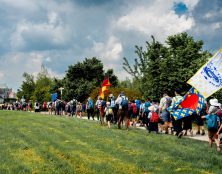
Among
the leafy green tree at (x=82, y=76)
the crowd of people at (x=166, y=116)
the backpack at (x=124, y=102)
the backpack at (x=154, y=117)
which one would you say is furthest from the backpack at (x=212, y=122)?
the leafy green tree at (x=82, y=76)

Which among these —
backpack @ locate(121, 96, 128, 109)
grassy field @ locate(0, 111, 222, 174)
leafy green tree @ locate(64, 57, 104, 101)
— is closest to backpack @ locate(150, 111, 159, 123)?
backpack @ locate(121, 96, 128, 109)

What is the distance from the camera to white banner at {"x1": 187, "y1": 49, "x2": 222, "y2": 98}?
12672 mm

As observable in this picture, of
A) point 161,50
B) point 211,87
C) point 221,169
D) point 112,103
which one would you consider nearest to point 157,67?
point 161,50

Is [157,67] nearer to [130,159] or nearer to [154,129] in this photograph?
[154,129]

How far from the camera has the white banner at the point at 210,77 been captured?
12672 millimetres

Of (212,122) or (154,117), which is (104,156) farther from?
(154,117)

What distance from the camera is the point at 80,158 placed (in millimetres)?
11367

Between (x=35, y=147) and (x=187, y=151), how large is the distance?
4843 millimetres

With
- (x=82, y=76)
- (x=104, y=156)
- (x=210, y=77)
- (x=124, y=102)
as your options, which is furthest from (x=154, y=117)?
(x=82, y=76)

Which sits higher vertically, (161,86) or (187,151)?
(161,86)

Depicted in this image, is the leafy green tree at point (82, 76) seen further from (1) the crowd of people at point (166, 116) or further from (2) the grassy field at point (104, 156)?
(2) the grassy field at point (104, 156)

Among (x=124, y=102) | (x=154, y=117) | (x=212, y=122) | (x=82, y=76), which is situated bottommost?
(x=212, y=122)

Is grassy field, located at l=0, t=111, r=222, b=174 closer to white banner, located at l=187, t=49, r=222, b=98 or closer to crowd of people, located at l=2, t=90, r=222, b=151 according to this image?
crowd of people, located at l=2, t=90, r=222, b=151

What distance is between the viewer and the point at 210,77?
13.0 meters
